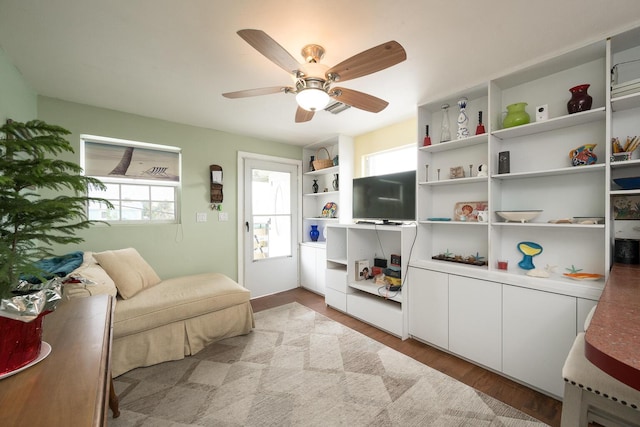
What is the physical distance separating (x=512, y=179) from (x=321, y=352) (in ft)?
7.40

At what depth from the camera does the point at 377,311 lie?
2.73m

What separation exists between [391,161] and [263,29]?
7.52ft

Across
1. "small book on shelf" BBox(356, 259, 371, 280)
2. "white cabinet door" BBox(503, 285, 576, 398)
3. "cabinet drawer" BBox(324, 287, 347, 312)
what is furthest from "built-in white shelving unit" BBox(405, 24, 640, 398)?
"cabinet drawer" BBox(324, 287, 347, 312)

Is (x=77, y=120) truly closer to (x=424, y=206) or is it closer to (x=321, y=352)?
(x=321, y=352)

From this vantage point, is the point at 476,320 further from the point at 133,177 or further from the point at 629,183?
the point at 133,177

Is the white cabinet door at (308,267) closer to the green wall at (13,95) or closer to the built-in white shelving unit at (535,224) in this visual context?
the built-in white shelving unit at (535,224)

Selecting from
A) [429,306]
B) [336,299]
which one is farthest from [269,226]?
[429,306]

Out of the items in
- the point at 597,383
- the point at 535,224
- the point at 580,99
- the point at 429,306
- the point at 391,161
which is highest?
the point at 580,99

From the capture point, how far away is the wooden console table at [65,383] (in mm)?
606

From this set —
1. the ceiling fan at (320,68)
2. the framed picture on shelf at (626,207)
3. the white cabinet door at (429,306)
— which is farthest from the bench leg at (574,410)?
the ceiling fan at (320,68)

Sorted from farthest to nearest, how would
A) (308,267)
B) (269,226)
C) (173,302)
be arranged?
(308,267) < (269,226) < (173,302)

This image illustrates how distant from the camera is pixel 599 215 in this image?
6.01 feet

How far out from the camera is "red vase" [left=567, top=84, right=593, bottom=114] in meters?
1.76

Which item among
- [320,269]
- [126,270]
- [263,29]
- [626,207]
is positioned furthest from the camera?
[320,269]
